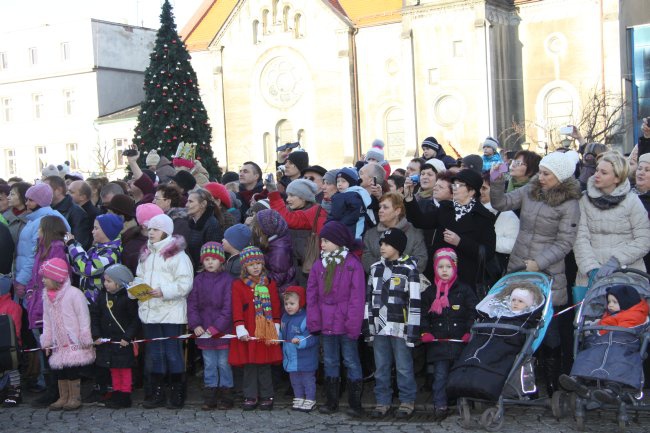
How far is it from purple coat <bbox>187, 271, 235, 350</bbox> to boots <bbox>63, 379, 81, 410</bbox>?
4.55 feet

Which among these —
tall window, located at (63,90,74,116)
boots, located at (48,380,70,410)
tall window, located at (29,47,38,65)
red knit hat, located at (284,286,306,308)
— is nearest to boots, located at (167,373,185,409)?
boots, located at (48,380,70,410)

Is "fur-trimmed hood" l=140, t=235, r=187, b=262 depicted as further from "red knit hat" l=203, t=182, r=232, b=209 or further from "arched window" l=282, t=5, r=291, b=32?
"arched window" l=282, t=5, r=291, b=32

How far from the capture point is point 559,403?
764 centimetres

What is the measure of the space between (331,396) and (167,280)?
2049 mm

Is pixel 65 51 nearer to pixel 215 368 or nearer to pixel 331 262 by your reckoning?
pixel 215 368

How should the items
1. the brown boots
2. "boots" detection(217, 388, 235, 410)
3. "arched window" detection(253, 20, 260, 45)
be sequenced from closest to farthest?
"boots" detection(217, 388, 235, 410), the brown boots, "arched window" detection(253, 20, 260, 45)

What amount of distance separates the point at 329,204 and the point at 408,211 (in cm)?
126

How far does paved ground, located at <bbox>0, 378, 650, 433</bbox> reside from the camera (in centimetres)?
764

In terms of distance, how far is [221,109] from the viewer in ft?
169

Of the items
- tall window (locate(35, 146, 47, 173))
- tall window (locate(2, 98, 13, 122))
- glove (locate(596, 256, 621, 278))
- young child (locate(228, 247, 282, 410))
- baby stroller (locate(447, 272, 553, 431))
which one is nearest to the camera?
baby stroller (locate(447, 272, 553, 431))

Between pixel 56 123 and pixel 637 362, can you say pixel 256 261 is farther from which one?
pixel 56 123

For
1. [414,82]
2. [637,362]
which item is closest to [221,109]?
[414,82]

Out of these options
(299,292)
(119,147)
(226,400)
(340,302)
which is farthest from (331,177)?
(119,147)

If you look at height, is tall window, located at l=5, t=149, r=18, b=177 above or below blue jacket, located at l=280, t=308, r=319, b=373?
above
